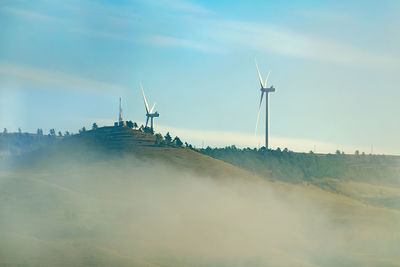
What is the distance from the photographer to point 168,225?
14825 centimetres

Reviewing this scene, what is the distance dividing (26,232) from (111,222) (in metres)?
22.0

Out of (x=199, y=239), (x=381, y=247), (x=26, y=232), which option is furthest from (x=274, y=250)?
(x=26, y=232)

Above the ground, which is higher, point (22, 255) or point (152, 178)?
point (152, 178)

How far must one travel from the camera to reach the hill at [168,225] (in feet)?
384

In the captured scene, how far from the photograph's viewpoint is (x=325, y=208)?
625 feet

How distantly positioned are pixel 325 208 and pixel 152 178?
5662 cm

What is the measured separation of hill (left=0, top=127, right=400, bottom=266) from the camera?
384 feet

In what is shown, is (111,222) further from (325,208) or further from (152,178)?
(325,208)

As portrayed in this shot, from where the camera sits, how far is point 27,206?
143 metres

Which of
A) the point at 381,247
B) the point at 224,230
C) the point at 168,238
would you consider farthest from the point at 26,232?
the point at 381,247

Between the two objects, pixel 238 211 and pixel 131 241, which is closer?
pixel 131 241

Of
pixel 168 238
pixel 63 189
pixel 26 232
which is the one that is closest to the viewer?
pixel 26 232

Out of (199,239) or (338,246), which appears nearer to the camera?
(199,239)

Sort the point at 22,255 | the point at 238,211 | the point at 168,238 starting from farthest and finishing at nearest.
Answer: the point at 238,211 → the point at 168,238 → the point at 22,255
